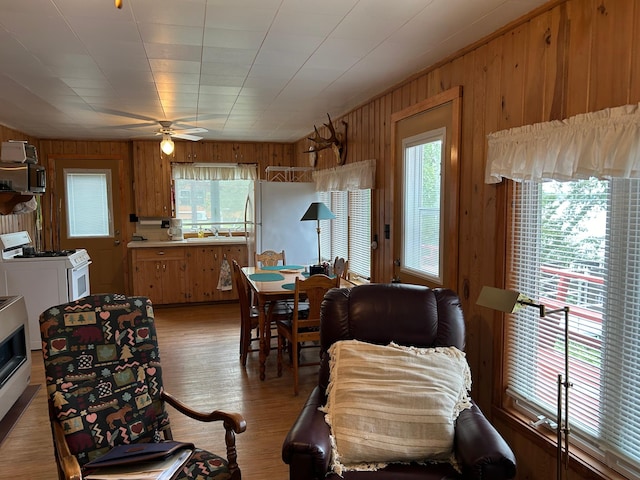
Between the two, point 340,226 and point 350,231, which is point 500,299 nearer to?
point 350,231

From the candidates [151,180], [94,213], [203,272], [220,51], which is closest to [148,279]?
[203,272]

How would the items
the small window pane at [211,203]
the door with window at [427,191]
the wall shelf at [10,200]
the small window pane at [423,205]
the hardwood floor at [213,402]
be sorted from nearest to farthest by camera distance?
1. the hardwood floor at [213,402]
2. the door with window at [427,191]
3. the small window pane at [423,205]
4. the wall shelf at [10,200]
5. the small window pane at [211,203]

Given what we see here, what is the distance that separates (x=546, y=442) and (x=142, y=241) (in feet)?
18.9

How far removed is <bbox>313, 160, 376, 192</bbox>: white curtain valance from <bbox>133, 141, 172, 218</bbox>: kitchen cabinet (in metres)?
2.53

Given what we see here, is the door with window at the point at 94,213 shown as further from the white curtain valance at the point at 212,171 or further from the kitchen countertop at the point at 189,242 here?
the white curtain valance at the point at 212,171

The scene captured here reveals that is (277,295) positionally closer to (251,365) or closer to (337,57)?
(251,365)

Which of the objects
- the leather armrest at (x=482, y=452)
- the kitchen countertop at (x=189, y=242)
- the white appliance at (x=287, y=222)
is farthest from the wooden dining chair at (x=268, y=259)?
the leather armrest at (x=482, y=452)

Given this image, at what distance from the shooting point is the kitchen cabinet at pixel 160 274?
6051 mm

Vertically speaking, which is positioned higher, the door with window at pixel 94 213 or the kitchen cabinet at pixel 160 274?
the door with window at pixel 94 213

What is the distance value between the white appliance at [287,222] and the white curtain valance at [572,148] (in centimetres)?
344

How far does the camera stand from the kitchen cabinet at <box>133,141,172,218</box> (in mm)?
6402

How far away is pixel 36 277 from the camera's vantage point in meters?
4.46

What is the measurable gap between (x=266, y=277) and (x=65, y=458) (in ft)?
8.32

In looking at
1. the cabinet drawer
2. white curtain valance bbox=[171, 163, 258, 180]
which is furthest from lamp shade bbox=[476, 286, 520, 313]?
white curtain valance bbox=[171, 163, 258, 180]
